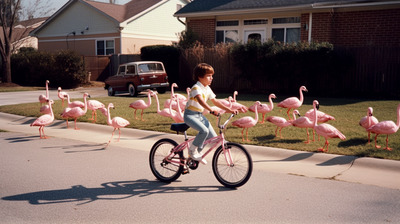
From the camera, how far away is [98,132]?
10.4 m

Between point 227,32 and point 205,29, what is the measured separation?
1.40 metres

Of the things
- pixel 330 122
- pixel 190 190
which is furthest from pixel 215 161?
pixel 330 122

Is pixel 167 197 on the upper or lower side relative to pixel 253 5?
lower

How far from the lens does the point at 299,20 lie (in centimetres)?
2162

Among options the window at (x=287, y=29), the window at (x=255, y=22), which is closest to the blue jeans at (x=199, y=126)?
the window at (x=287, y=29)

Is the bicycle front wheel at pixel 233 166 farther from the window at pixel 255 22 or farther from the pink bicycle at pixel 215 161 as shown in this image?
the window at pixel 255 22

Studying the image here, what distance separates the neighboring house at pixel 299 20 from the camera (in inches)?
749

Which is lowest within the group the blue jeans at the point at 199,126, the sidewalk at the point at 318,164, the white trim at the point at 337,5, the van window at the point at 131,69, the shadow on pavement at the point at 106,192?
the shadow on pavement at the point at 106,192

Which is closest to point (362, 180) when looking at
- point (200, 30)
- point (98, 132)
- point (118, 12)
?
point (98, 132)

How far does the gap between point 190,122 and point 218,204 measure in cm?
127

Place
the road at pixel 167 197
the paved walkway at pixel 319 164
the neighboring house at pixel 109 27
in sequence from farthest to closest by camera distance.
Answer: the neighboring house at pixel 109 27, the paved walkway at pixel 319 164, the road at pixel 167 197

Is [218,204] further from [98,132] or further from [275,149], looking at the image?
[98,132]

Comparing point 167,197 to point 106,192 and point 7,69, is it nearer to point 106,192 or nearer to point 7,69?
point 106,192

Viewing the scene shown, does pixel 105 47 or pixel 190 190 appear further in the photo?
pixel 105 47
